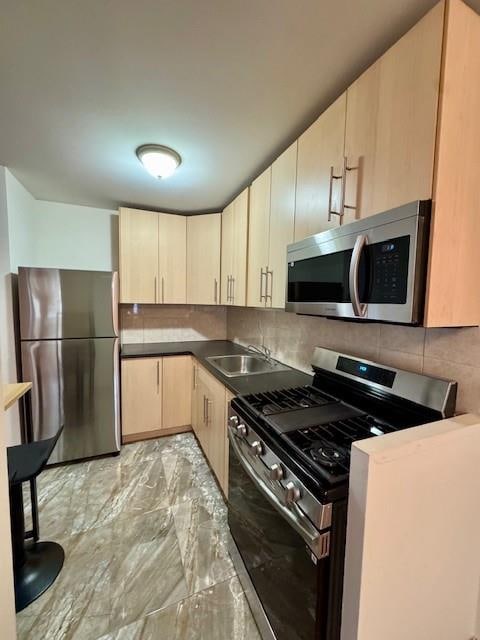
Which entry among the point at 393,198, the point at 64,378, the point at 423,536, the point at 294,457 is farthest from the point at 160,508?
the point at 393,198

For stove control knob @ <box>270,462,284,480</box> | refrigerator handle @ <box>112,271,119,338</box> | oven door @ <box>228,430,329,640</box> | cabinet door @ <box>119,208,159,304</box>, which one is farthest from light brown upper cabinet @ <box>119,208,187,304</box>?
stove control knob @ <box>270,462,284,480</box>

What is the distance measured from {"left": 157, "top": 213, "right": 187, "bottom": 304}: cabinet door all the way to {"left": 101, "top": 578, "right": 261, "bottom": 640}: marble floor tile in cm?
224

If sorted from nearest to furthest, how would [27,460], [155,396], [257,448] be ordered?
[257,448] → [27,460] → [155,396]

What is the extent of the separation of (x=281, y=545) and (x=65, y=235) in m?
3.10

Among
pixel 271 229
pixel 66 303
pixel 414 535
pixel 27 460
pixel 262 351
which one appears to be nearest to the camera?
pixel 414 535

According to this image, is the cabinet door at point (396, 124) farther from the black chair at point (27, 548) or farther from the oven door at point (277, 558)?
the black chair at point (27, 548)

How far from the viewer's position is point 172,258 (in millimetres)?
2838

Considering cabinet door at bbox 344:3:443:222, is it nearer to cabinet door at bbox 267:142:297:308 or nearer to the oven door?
cabinet door at bbox 267:142:297:308

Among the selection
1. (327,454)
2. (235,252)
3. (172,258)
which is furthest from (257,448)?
(172,258)

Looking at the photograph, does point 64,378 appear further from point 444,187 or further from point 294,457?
point 444,187

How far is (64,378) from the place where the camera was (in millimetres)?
2223

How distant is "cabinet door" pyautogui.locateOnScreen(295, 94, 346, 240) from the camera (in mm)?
1131

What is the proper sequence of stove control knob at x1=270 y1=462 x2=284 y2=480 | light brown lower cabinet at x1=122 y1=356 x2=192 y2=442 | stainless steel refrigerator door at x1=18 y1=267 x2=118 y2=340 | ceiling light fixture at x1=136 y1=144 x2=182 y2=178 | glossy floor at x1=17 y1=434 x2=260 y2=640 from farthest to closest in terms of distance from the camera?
1. light brown lower cabinet at x1=122 y1=356 x2=192 y2=442
2. stainless steel refrigerator door at x1=18 y1=267 x2=118 y2=340
3. ceiling light fixture at x1=136 y1=144 x2=182 y2=178
4. glossy floor at x1=17 y1=434 x2=260 y2=640
5. stove control knob at x1=270 y1=462 x2=284 y2=480

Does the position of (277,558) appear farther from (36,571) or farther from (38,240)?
(38,240)
